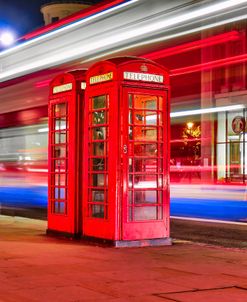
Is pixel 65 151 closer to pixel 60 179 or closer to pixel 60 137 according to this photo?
pixel 60 137

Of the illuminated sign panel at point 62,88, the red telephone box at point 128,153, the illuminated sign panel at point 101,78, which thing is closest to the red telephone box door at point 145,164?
the red telephone box at point 128,153

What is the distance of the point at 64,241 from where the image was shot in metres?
8.96

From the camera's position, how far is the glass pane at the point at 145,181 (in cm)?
837

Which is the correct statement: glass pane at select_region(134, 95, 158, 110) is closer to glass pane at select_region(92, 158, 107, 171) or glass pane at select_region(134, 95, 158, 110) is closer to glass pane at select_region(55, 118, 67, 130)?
glass pane at select_region(92, 158, 107, 171)

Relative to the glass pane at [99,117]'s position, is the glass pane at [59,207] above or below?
below

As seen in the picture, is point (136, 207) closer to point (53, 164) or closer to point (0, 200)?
point (53, 164)

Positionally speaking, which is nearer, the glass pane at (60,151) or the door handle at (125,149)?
the door handle at (125,149)

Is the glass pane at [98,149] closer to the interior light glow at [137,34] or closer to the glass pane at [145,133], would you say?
the glass pane at [145,133]

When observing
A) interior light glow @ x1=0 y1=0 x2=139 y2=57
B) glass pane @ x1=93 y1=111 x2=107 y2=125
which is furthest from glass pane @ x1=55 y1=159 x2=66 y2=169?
interior light glow @ x1=0 y1=0 x2=139 y2=57

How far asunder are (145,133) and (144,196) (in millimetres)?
914

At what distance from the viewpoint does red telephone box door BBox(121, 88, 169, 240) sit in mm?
8273

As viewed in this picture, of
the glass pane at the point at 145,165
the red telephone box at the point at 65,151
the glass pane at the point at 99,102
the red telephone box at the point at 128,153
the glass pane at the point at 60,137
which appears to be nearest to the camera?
the red telephone box at the point at 128,153

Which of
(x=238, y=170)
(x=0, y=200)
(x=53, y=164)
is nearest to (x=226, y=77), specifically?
(x=238, y=170)

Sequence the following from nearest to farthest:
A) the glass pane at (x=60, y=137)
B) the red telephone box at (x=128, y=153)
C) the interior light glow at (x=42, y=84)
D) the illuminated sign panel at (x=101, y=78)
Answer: the red telephone box at (x=128, y=153) → the illuminated sign panel at (x=101, y=78) → the glass pane at (x=60, y=137) → the interior light glow at (x=42, y=84)
